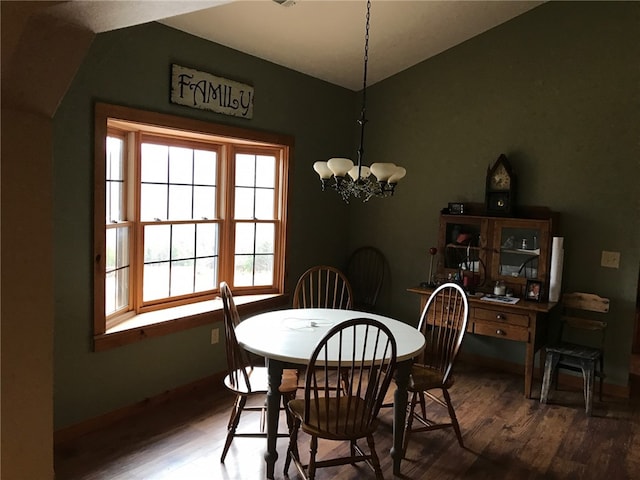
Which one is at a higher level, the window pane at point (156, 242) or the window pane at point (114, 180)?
the window pane at point (114, 180)

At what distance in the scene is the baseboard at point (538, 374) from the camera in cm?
382

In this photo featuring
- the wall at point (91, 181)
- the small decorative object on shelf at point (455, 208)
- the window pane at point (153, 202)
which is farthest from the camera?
the small decorative object on shelf at point (455, 208)

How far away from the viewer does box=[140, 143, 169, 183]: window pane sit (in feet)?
11.1

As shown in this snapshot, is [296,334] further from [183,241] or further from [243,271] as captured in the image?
[243,271]

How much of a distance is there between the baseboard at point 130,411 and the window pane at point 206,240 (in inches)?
35.7

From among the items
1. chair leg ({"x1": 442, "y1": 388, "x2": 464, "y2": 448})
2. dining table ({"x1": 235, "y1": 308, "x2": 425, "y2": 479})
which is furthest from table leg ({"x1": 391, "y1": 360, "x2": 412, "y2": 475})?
chair leg ({"x1": 442, "y1": 388, "x2": 464, "y2": 448})

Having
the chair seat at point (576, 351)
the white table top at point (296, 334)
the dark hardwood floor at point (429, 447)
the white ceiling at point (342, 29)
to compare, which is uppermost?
the white ceiling at point (342, 29)

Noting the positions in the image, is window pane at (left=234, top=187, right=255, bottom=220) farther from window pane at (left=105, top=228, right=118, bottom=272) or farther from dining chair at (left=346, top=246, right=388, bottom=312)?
dining chair at (left=346, top=246, right=388, bottom=312)

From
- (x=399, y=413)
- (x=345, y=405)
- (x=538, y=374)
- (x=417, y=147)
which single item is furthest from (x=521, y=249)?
(x=345, y=405)

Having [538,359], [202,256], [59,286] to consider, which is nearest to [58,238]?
[59,286]

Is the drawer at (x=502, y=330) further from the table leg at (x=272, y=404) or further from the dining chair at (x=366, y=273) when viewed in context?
the table leg at (x=272, y=404)

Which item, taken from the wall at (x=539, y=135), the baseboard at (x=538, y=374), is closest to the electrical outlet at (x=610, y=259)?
the wall at (x=539, y=135)

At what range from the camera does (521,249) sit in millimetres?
4008

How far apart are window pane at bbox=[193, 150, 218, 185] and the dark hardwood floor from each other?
152 cm
